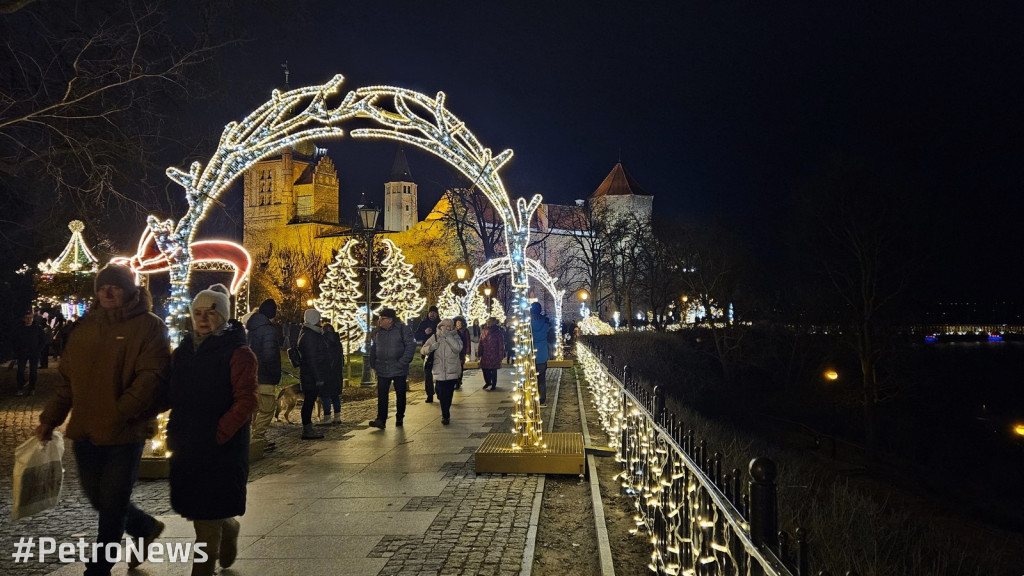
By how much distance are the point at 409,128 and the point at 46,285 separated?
27.8 m

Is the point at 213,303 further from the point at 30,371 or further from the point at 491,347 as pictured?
the point at 30,371

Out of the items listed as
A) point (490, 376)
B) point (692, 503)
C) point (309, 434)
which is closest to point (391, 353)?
point (309, 434)

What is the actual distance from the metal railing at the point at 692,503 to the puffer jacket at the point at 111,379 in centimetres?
324

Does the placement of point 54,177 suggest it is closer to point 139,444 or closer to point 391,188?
point 139,444

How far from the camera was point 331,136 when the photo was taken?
27.2ft

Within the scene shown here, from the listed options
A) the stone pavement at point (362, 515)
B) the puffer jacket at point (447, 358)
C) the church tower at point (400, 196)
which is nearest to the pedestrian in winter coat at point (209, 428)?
the stone pavement at point (362, 515)

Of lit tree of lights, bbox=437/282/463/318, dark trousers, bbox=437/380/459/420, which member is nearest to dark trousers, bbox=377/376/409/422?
dark trousers, bbox=437/380/459/420

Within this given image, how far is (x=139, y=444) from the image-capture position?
14.5 ft

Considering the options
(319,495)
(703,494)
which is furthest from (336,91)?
(703,494)

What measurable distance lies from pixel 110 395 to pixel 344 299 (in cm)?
2572

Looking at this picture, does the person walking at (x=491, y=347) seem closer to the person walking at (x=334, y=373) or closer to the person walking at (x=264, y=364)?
the person walking at (x=334, y=373)

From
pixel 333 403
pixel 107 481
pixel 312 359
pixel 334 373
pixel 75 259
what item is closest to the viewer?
pixel 107 481

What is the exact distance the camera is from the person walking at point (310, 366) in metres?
10.6

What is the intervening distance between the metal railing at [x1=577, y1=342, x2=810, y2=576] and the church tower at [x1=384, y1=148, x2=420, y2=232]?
102916mm
